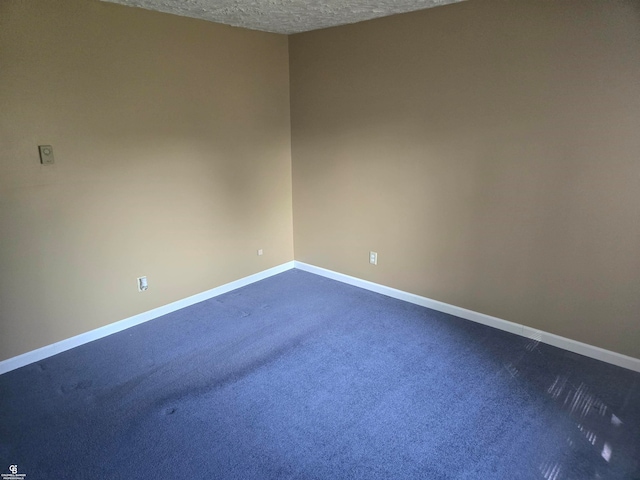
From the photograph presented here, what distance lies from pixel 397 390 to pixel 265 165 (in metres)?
2.65

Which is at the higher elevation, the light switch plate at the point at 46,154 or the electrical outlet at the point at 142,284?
the light switch plate at the point at 46,154

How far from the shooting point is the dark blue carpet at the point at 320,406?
193 centimetres

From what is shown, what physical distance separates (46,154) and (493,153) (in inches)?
125

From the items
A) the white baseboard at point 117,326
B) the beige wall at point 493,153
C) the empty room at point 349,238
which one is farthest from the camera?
the white baseboard at point 117,326

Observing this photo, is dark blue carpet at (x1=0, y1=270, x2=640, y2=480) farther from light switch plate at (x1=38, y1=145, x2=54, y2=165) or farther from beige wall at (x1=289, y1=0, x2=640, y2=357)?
light switch plate at (x1=38, y1=145, x2=54, y2=165)

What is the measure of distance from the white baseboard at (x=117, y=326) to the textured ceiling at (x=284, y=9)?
2414 mm

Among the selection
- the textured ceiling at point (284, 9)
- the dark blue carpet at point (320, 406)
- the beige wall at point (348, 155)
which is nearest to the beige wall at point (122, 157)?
the beige wall at point (348, 155)

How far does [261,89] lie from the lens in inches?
157

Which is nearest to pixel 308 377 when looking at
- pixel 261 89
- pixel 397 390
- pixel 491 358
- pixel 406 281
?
pixel 397 390

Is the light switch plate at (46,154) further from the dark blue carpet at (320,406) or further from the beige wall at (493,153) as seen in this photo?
the beige wall at (493,153)

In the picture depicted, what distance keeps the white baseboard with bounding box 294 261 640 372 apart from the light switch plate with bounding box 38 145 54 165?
2.72m

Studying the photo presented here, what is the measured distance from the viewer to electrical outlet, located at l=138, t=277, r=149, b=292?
3.33 metres

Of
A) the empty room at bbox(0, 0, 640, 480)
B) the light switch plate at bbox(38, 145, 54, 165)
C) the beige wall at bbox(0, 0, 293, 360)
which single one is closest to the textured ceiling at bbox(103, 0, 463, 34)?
the empty room at bbox(0, 0, 640, 480)

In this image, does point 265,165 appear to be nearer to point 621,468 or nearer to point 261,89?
point 261,89
